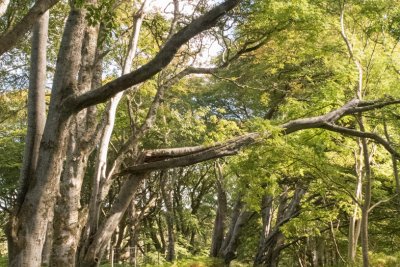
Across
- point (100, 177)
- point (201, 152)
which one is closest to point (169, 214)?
point (100, 177)

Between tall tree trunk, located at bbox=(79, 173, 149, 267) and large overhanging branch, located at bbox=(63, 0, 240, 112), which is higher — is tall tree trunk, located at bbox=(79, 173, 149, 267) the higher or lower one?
the lower one

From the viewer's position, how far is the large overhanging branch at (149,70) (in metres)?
2.97

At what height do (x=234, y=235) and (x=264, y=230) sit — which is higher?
(x=264, y=230)

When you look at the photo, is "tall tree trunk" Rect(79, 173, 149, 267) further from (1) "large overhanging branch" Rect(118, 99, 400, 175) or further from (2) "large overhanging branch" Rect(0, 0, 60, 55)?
(2) "large overhanging branch" Rect(0, 0, 60, 55)

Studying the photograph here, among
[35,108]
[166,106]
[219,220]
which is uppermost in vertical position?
[166,106]

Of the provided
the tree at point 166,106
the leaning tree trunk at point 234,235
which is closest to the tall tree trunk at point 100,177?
the tree at point 166,106

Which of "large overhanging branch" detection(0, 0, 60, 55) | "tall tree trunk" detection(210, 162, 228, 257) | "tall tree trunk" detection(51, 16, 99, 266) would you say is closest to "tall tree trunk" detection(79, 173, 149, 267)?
"tall tree trunk" detection(51, 16, 99, 266)

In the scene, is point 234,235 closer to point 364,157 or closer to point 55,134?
point 364,157

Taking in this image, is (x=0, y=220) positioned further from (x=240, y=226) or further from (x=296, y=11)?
(x=296, y=11)

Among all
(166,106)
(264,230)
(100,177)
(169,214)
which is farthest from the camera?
(169,214)

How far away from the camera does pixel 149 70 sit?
2.98m

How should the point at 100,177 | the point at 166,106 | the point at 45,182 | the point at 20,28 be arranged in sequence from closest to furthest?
→ the point at 20,28 → the point at 45,182 → the point at 100,177 → the point at 166,106

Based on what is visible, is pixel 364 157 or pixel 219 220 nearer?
pixel 364 157

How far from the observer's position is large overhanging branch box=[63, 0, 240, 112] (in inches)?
117
